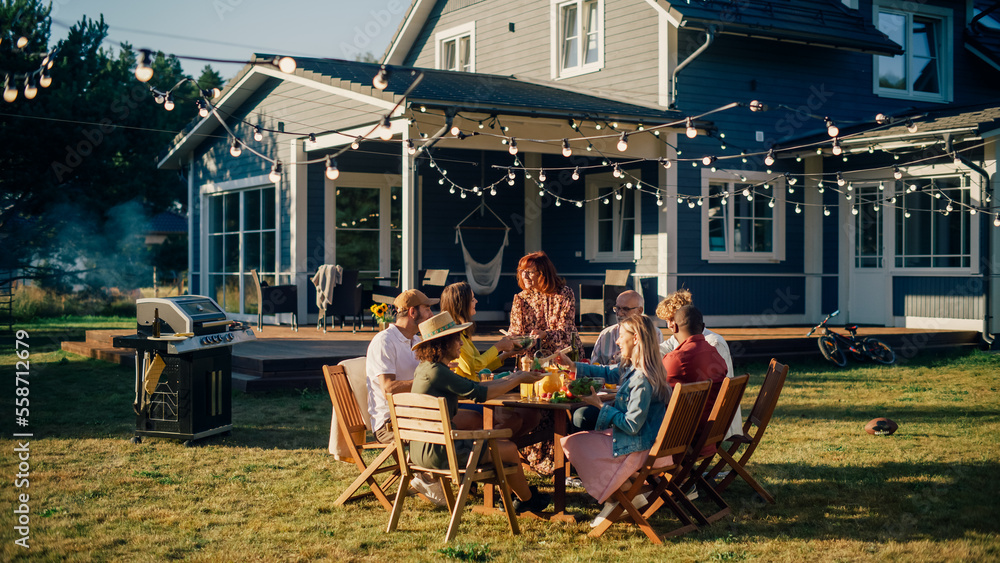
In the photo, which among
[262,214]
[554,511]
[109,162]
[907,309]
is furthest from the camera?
[109,162]

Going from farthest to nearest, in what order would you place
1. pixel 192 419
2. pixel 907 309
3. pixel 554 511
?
pixel 907 309
pixel 192 419
pixel 554 511

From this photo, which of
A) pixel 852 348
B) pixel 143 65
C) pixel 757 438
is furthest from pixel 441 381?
pixel 852 348

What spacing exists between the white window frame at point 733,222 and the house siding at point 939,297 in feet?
5.86

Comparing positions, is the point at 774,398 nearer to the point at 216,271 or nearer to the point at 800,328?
the point at 800,328

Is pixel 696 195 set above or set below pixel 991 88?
below

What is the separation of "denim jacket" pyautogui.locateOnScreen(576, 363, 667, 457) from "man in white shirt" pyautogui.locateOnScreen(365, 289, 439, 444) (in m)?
1.20

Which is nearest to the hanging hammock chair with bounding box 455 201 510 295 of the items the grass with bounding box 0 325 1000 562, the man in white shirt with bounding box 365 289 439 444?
the grass with bounding box 0 325 1000 562

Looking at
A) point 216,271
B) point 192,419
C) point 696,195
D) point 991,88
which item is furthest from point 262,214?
point 991,88

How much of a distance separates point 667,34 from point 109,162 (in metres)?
13.0

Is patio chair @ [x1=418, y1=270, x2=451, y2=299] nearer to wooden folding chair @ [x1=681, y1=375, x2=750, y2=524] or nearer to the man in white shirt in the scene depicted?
the man in white shirt

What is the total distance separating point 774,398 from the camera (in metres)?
5.05

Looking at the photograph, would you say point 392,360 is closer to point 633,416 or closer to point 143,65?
point 633,416

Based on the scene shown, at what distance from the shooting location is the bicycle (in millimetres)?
11344

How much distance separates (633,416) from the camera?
14.3 ft
